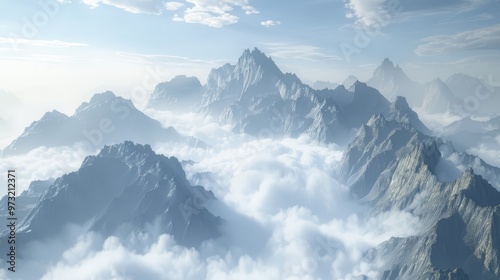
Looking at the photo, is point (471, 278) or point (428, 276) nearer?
point (428, 276)

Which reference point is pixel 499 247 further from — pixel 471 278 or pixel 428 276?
pixel 428 276

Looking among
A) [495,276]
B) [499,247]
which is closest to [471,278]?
[495,276]

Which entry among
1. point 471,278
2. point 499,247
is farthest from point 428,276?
point 499,247

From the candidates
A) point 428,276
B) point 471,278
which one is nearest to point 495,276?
point 471,278

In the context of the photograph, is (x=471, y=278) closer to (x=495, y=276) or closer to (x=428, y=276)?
(x=495, y=276)

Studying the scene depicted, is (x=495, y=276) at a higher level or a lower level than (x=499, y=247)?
lower

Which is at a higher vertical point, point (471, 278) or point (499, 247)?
point (499, 247)

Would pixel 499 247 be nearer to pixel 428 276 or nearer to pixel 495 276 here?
pixel 495 276
